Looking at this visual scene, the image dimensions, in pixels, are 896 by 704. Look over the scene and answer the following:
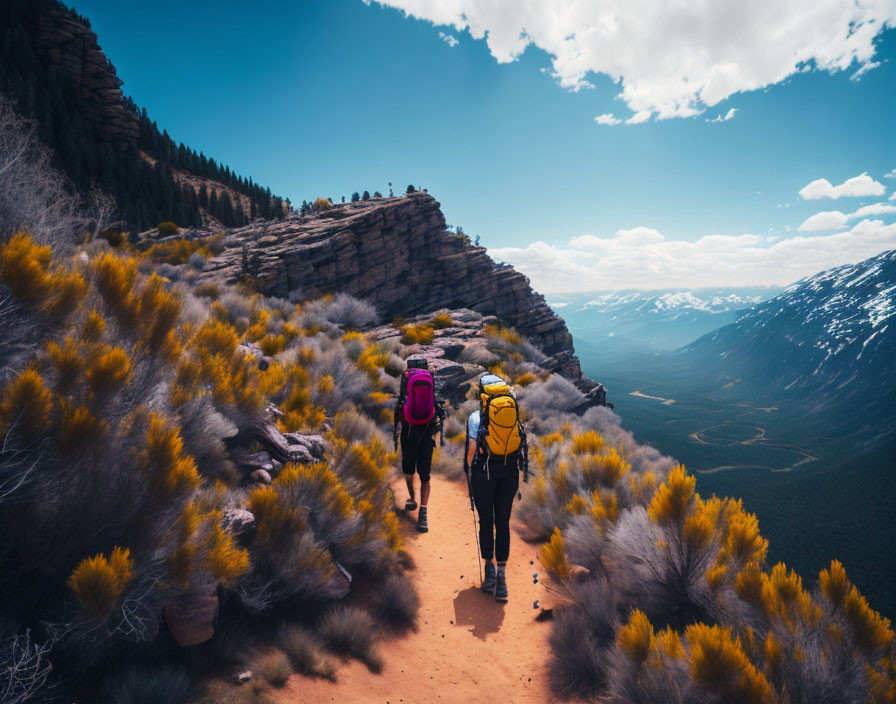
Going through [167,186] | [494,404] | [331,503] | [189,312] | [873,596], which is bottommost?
[873,596]

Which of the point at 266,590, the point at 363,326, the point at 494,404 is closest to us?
the point at 266,590

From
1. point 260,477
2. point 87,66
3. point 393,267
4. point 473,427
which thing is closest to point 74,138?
point 87,66

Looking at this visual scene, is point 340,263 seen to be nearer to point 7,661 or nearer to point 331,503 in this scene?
point 331,503

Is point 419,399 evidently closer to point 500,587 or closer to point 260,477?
point 260,477

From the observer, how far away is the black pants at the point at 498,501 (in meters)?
4.32

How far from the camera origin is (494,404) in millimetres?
4230

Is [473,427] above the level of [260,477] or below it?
above

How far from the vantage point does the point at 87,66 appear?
1634 inches

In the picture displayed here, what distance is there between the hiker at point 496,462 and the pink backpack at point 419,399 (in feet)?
3.32

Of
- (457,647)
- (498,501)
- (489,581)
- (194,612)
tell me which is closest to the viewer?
(194,612)

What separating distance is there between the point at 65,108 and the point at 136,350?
55661mm

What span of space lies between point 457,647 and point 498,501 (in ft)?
4.67

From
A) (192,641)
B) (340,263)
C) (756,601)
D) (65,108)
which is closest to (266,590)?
(192,641)

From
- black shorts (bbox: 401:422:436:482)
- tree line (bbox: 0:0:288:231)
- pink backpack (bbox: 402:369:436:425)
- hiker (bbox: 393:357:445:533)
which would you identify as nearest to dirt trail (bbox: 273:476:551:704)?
hiker (bbox: 393:357:445:533)
